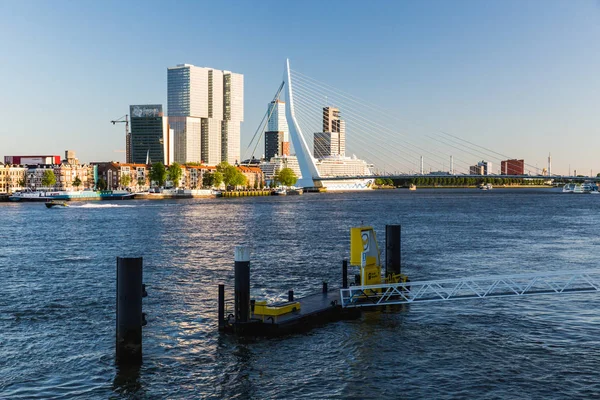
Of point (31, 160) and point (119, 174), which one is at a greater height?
point (31, 160)

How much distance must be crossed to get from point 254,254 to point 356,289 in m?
17.0

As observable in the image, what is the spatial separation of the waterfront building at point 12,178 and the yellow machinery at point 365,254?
16651 centimetres

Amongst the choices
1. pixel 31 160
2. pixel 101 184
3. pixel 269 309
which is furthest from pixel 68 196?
pixel 269 309

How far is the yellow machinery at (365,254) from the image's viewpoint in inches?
808

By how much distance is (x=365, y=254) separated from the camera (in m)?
20.6

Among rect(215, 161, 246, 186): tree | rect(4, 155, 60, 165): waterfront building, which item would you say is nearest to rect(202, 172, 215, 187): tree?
rect(215, 161, 246, 186): tree

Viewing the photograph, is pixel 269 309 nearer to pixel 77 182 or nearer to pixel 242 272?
pixel 242 272

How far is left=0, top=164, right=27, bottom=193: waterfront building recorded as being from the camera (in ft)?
566

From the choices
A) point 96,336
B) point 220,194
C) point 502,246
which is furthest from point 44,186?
point 96,336

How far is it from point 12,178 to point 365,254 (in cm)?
17398

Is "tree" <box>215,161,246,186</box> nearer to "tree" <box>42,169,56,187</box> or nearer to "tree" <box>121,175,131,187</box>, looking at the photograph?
"tree" <box>121,175,131,187</box>

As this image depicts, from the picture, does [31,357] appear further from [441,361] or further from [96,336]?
[441,361]

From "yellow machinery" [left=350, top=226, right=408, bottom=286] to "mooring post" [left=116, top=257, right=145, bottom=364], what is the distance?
25.4 feet

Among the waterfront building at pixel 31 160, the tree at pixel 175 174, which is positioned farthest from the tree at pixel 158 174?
the waterfront building at pixel 31 160
